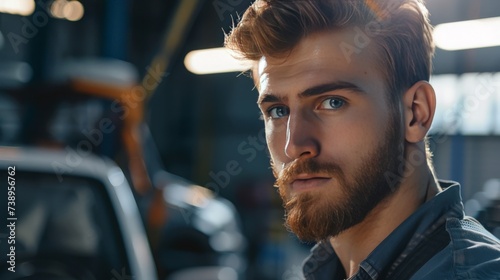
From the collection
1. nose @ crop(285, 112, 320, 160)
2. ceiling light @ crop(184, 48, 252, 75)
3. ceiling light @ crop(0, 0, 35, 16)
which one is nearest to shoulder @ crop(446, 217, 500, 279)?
nose @ crop(285, 112, 320, 160)

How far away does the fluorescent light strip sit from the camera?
15.9ft

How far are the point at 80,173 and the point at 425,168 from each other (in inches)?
54.8

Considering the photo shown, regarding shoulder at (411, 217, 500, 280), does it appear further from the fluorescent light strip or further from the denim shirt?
the fluorescent light strip

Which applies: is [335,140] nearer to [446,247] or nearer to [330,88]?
[330,88]

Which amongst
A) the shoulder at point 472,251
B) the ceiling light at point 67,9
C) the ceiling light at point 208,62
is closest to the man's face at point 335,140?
the shoulder at point 472,251

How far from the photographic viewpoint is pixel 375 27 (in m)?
1.30

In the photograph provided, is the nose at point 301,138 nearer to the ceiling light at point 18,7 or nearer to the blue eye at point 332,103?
the blue eye at point 332,103

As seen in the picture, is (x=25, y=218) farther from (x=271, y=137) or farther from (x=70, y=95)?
(x=70, y=95)

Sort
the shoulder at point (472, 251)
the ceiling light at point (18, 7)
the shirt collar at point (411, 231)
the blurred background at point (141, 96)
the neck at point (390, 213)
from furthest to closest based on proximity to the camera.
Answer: the ceiling light at point (18, 7), the blurred background at point (141, 96), the neck at point (390, 213), the shirt collar at point (411, 231), the shoulder at point (472, 251)

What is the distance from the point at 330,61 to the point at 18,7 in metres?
5.86

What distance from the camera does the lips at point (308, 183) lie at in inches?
48.1

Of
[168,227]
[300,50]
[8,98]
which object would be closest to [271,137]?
[300,50]

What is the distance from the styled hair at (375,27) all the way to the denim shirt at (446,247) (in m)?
0.22

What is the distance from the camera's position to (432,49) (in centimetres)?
140
